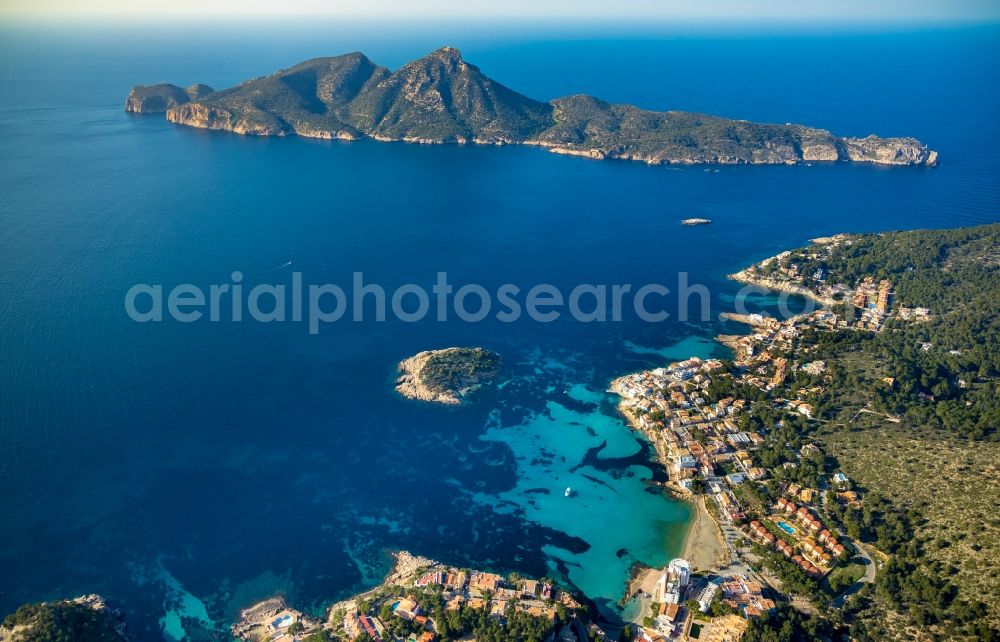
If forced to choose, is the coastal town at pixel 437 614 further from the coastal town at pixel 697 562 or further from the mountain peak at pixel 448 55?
the mountain peak at pixel 448 55

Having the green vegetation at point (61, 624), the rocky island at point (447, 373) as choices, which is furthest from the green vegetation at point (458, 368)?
the green vegetation at point (61, 624)

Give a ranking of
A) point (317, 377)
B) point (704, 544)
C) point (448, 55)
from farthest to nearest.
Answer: point (448, 55)
point (317, 377)
point (704, 544)

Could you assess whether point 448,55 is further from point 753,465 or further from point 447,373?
point 753,465

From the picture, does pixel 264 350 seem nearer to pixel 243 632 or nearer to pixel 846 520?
pixel 243 632

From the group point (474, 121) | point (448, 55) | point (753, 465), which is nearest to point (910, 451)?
point (753, 465)

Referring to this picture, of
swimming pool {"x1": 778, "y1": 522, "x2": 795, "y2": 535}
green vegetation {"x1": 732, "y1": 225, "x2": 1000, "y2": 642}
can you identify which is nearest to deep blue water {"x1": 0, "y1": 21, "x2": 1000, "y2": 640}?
swimming pool {"x1": 778, "y1": 522, "x2": 795, "y2": 535}

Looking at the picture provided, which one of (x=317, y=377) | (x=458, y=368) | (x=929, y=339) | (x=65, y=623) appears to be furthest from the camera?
(x=929, y=339)

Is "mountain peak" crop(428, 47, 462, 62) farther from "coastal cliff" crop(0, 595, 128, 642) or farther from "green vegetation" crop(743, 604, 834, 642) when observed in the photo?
"green vegetation" crop(743, 604, 834, 642)
